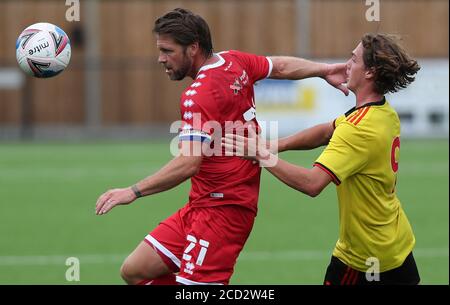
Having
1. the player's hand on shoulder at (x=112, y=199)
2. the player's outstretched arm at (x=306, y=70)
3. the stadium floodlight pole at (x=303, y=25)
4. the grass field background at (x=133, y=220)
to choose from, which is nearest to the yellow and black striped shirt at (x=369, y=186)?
the player's outstretched arm at (x=306, y=70)

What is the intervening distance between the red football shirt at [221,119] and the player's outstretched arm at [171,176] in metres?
0.12

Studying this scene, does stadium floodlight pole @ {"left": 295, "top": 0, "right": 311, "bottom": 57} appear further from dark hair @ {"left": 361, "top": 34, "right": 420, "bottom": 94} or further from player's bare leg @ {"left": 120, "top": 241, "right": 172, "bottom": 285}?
dark hair @ {"left": 361, "top": 34, "right": 420, "bottom": 94}

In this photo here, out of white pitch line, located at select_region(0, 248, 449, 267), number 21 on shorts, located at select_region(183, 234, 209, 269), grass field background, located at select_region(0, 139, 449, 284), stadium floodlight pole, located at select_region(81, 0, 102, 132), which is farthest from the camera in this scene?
stadium floodlight pole, located at select_region(81, 0, 102, 132)

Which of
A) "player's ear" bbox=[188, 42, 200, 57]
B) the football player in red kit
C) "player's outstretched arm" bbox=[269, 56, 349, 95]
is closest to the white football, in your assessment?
the football player in red kit

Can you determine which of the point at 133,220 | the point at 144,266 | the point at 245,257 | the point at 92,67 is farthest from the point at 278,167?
the point at 92,67

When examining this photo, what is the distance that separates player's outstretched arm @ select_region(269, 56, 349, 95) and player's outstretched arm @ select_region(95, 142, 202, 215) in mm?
1246

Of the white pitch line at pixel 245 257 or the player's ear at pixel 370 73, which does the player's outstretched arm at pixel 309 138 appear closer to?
the player's ear at pixel 370 73

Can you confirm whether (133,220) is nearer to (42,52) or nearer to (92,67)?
(42,52)

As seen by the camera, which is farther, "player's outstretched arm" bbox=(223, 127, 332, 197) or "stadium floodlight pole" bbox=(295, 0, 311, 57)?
"stadium floodlight pole" bbox=(295, 0, 311, 57)

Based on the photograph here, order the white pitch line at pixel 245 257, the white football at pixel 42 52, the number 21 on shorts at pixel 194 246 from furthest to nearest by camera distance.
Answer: the white pitch line at pixel 245 257, the white football at pixel 42 52, the number 21 on shorts at pixel 194 246

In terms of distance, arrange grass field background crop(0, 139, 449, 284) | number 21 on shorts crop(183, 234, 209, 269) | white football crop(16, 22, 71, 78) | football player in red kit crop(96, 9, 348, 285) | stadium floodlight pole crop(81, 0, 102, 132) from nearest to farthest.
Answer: football player in red kit crop(96, 9, 348, 285) < number 21 on shorts crop(183, 234, 209, 269) < white football crop(16, 22, 71, 78) < grass field background crop(0, 139, 449, 284) < stadium floodlight pole crop(81, 0, 102, 132)

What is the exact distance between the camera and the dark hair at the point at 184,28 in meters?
6.35

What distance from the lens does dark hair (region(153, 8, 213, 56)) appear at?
6.35m

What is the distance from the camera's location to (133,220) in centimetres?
1335
